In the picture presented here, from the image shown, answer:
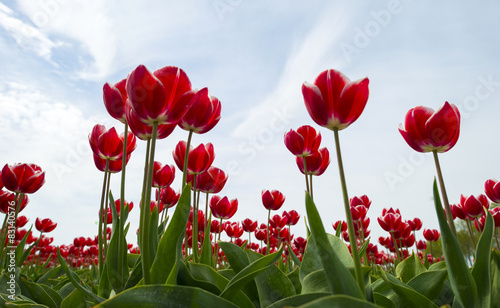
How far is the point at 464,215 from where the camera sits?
3336 millimetres

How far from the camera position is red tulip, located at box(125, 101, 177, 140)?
1.39 m

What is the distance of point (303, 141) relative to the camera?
6.86 feet

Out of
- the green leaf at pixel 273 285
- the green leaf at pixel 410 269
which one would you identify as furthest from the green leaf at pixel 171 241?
the green leaf at pixel 410 269

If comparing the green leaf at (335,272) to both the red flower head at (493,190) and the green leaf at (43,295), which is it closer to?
the green leaf at (43,295)

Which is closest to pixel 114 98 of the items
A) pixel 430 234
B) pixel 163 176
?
pixel 163 176

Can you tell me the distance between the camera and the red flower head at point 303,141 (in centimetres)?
208

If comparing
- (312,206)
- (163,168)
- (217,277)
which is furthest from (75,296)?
(312,206)

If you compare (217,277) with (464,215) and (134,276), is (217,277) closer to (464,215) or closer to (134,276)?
(134,276)

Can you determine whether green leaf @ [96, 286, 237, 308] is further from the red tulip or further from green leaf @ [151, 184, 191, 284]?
the red tulip

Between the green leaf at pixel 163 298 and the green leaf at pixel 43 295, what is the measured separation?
1.18 m

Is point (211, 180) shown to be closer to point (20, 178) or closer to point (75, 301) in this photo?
point (75, 301)

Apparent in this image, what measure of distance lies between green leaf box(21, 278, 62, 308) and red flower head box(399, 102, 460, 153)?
6.71 ft

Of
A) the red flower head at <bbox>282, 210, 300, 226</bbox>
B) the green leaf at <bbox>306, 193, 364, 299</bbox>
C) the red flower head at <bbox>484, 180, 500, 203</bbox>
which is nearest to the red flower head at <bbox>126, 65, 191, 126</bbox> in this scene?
the green leaf at <bbox>306, 193, 364, 299</bbox>

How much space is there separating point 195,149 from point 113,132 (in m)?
0.51
